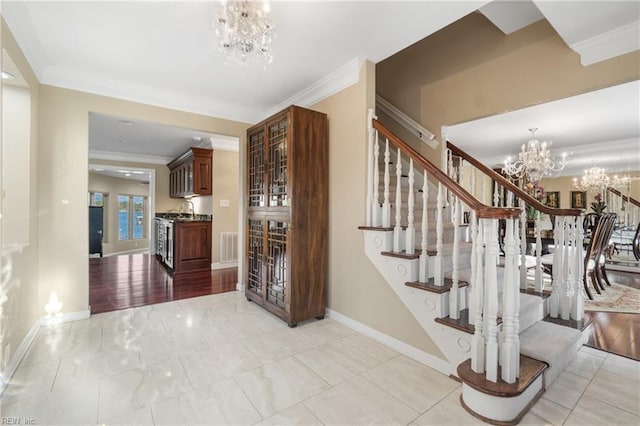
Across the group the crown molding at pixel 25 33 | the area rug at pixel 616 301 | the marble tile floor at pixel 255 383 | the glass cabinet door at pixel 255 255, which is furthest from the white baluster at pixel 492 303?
the crown molding at pixel 25 33

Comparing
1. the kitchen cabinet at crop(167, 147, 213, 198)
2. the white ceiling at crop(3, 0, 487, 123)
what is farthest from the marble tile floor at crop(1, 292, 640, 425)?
the kitchen cabinet at crop(167, 147, 213, 198)

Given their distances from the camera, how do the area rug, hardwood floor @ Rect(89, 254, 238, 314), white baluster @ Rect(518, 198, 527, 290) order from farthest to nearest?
hardwood floor @ Rect(89, 254, 238, 314), the area rug, white baluster @ Rect(518, 198, 527, 290)

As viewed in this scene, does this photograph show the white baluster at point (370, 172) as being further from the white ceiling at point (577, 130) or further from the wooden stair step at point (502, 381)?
the white ceiling at point (577, 130)

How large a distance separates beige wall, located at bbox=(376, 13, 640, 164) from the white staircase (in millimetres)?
1262

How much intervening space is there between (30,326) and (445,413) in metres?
3.47

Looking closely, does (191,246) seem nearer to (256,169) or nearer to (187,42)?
(256,169)

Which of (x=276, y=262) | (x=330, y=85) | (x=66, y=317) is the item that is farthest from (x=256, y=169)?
(x=66, y=317)

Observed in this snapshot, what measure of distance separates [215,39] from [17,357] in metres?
2.97

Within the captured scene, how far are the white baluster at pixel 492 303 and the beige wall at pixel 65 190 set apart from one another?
3840 millimetres

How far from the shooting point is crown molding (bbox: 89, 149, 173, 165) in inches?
268

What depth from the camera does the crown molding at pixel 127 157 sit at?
6801mm

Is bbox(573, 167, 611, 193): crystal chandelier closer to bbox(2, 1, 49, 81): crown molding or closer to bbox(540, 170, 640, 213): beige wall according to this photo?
bbox(540, 170, 640, 213): beige wall

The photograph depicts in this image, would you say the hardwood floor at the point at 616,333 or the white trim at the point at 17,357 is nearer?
the white trim at the point at 17,357

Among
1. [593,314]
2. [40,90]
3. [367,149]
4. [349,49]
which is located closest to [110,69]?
[40,90]
